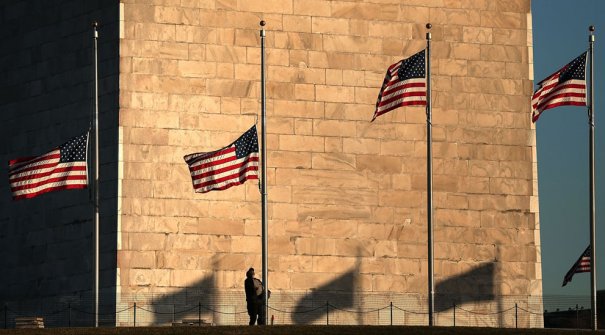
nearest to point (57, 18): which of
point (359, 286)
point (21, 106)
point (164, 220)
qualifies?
point (21, 106)

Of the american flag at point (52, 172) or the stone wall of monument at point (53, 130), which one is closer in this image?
the american flag at point (52, 172)

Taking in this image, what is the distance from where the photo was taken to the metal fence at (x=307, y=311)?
2154 inches

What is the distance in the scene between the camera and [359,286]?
57469mm

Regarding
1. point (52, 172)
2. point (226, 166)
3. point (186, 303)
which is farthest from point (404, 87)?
point (52, 172)

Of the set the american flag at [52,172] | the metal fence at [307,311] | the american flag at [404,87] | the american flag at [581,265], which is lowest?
the metal fence at [307,311]

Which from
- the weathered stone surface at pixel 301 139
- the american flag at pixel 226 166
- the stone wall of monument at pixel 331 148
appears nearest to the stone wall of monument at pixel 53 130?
the weathered stone surface at pixel 301 139

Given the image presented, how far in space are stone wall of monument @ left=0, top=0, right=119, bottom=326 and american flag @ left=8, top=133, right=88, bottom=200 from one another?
4.63m

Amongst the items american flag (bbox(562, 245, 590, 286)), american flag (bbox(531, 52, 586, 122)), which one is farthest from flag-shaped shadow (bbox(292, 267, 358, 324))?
american flag (bbox(531, 52, 586, 122))

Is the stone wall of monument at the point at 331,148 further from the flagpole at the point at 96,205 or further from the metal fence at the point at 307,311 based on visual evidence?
the flagpole at the point at 96,205

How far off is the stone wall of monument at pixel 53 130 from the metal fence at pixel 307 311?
0.39 metres

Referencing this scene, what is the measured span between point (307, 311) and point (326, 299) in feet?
2.43

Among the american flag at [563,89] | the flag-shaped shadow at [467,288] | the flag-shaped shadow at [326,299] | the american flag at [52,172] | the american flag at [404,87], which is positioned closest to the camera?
the american flag at [52,172]

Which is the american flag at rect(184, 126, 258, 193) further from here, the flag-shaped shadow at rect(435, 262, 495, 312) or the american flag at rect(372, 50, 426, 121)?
the flag-shaped shadow at rect(435, 262, 495, 312)

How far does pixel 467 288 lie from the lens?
58.8 metres
